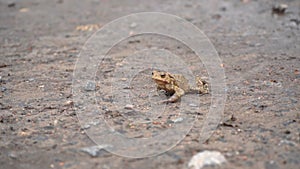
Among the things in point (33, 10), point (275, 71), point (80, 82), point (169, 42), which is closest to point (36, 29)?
point (33, 10)

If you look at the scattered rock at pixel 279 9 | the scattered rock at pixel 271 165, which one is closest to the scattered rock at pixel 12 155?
the scattered rock at pixel 271 165

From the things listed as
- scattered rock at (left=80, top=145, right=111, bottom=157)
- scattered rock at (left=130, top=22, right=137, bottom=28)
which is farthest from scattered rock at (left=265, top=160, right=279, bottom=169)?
scattered rock at (left=130, top=22, right=137, bottom=28)

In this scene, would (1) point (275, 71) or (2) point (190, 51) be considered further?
(2) point (190, 51)

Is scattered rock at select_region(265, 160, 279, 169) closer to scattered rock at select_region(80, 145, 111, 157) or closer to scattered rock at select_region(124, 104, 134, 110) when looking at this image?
scattered rock at select_region(80, 145, 111, 157)

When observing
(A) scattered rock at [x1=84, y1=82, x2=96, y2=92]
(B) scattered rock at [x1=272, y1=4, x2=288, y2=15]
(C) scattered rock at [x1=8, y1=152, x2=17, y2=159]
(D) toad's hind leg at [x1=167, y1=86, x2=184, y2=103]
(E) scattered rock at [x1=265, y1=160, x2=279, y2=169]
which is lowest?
(C) scattered rock at [x1=8, y1=152, x2=17, y2=159]

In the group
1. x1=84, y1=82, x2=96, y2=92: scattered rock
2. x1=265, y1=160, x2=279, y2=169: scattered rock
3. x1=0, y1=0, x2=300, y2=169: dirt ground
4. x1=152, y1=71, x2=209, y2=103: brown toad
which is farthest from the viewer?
x1=84, y1=82, x2=96, y2=92: scattered rock

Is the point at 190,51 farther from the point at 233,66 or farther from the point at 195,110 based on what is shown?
the point at 195,110
